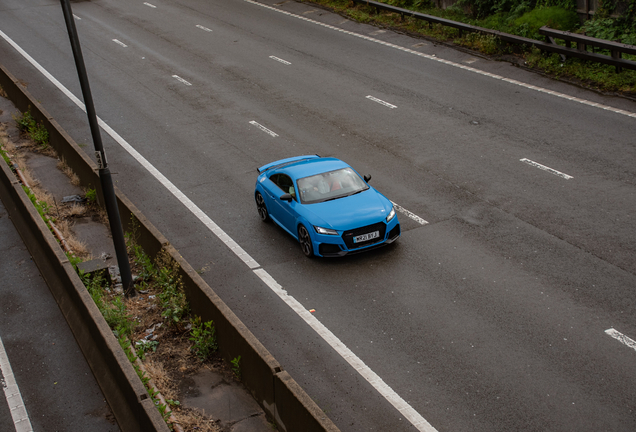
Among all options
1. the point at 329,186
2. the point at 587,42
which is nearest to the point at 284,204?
the point at 329,186

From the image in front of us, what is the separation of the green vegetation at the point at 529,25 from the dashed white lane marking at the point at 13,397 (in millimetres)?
17473

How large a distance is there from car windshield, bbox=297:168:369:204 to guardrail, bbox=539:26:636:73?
36.7 feet

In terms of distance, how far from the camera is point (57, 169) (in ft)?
52.5

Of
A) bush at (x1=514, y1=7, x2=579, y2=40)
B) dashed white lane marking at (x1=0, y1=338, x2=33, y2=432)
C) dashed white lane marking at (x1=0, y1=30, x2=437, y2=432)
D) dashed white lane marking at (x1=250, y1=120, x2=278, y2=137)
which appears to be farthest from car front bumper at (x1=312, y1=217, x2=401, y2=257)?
bush at (x1=514, y1=7, x2=579, y2=40)

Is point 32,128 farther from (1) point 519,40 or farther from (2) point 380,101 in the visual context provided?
(1) point 519,40

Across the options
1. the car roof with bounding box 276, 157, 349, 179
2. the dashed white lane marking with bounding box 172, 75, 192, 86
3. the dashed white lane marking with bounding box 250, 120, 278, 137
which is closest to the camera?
the car roof with bounding box 276, 157, 349, 179

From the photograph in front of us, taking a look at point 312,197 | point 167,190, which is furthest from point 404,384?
point 167,190

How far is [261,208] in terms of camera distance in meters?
13.2

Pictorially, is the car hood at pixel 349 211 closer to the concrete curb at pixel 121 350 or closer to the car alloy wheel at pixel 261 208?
the car alloy wheel at pixel 261 208

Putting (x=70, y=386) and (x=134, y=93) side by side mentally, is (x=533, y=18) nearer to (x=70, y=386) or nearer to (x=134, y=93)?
(x=134, y=93)

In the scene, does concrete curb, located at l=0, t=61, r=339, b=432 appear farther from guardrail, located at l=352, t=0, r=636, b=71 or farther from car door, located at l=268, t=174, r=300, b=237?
guardrail, located at l=352, t=0, r=636, b=71

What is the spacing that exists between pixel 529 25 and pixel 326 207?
49.4 feet

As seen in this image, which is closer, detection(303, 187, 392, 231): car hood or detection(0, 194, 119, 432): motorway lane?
detection(0, 194, 119, 432): motorway lane

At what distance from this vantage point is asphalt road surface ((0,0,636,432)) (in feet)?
27.8
